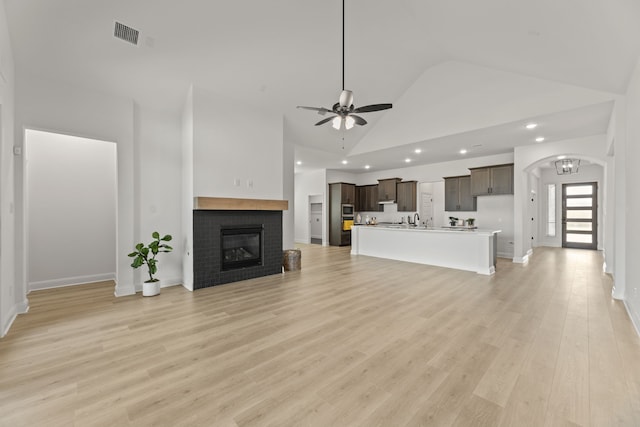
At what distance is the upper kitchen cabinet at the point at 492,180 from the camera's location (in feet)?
23.9

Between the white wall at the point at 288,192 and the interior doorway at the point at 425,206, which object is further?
the interior doorway at the point at 425,206

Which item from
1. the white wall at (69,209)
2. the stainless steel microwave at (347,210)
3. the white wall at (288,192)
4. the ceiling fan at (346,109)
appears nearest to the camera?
the ceiling fan at (346,109)

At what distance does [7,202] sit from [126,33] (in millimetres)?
2409

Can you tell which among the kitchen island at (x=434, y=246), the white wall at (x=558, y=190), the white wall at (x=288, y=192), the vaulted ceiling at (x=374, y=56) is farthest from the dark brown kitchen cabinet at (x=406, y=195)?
the white wall at (x=558, y=190)

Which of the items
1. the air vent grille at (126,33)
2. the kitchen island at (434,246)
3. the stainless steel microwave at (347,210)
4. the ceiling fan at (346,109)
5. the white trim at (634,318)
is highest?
the air vent grille at (126,33)

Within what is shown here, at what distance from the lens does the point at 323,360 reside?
2301mm

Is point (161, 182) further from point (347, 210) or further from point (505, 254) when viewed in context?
point (505, 254)

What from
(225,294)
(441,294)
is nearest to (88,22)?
(225,294)

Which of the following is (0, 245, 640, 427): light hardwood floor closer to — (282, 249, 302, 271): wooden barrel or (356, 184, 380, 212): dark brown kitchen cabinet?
(282, 249, 302, 271): wooden barrel

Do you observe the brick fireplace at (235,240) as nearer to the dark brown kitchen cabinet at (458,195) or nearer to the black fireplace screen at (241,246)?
the black fireplace screen at (241,246)

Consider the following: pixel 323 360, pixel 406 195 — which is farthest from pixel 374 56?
pixel 406 195

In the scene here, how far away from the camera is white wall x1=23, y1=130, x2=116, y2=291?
4613mm

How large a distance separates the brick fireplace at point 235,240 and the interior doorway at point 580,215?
10657 mm

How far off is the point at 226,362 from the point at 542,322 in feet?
11.3
